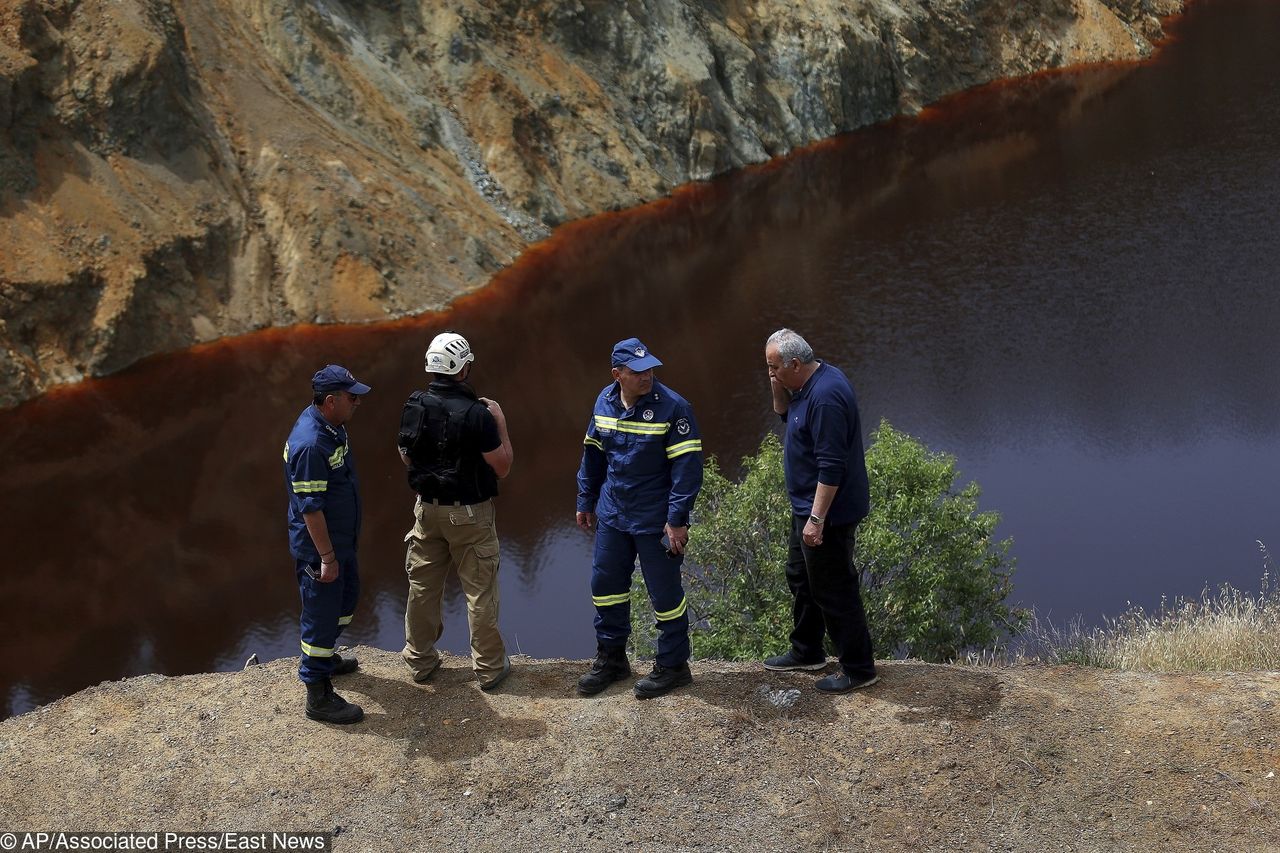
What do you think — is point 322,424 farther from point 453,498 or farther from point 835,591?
point 835,591

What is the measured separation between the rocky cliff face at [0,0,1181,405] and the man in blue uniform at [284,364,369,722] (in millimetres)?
17988

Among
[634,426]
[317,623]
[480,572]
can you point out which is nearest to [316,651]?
A: [317,623]

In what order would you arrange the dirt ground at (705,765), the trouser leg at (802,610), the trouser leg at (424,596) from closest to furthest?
the dirt ground at (705,765), the trouser leg at (802,610), the trouser leg at (424,596)

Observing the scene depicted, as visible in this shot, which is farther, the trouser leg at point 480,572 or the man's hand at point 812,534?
the trouser leg at point 480,572

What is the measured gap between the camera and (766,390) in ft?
71.9

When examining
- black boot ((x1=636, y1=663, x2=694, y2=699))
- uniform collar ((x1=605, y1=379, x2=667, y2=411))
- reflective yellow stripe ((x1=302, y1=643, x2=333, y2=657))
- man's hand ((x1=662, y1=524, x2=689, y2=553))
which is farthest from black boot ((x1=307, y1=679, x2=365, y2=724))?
uniform collar ((x1=605, y1=379, x2=667, y2=411))

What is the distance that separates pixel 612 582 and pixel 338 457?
1861mm

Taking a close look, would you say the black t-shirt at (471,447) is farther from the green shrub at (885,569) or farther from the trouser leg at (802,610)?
the green shrub at (885,569)

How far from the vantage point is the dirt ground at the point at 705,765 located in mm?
6637

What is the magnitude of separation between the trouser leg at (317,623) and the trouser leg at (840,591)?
2.94 meters

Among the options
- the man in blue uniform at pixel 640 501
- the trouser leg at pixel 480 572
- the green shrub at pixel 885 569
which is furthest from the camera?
the green shrub at pixel 885 569

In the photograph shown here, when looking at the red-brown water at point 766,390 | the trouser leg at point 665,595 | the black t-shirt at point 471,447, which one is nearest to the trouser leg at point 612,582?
the trouser leg at point 665,595

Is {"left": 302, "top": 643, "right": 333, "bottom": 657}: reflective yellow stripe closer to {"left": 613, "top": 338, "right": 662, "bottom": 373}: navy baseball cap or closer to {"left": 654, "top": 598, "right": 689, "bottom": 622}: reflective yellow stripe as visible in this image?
{"left": 654, "top": 598, "right": 689, "bottom": 622}: reflective yellow stripe

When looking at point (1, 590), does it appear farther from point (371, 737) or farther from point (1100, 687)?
point (1100, 687)
